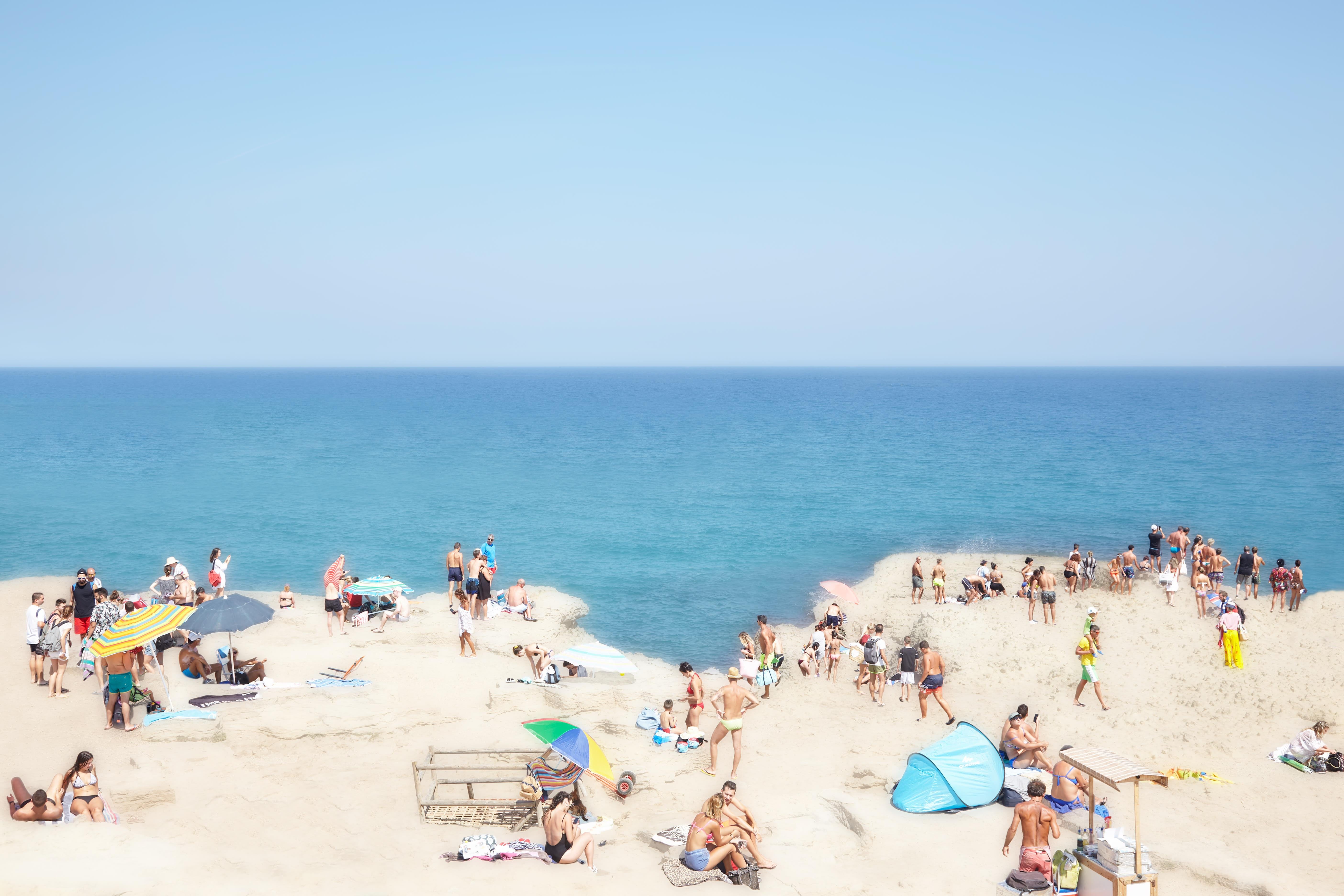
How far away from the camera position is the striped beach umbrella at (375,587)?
65.8 feet

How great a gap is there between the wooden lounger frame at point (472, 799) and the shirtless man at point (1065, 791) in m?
7.02

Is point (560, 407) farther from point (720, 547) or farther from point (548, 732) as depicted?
point (548, 732)

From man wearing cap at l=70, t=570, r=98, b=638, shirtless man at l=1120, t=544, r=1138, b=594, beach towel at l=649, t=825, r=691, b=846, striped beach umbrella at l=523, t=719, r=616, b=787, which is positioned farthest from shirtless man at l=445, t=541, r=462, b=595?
shirtless man at l=1120, t=544, r=1138, b=594

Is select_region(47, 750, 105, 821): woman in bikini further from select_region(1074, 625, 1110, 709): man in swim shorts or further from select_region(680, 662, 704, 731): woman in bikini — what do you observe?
select_region(1074, 625, 1110, 709): man in swim shorts

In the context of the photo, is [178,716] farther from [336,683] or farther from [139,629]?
[336,683]

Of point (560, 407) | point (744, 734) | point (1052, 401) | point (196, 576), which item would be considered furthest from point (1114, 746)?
point (1052, 401)

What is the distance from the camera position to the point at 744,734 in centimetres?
1498

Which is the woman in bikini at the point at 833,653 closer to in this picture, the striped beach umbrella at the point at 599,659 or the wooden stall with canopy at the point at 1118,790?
the striped beach umbrella at the point at 599,659

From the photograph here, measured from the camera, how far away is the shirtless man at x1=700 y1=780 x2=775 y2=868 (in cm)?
1007

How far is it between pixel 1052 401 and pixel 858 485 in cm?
9361

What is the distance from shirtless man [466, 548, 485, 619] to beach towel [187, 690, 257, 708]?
668cm

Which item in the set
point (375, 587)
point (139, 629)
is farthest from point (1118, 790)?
point (375, 587)

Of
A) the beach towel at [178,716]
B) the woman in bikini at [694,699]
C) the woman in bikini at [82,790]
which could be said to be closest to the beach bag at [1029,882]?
the woman in bikini at [694,699]

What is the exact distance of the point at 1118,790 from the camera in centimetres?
947
